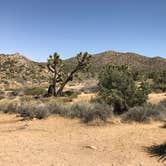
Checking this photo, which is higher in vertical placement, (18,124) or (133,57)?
(133,57)

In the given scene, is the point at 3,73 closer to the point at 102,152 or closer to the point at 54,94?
the point at 54,94

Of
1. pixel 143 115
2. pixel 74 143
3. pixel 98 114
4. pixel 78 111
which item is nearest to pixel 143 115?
pixel 143 115

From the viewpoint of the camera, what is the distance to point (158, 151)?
870 cm

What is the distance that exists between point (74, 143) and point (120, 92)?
682 cm

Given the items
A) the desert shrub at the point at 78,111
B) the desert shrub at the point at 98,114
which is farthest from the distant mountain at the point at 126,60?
the desert shrub at the point at 98,114

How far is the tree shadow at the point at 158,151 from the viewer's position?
26.8 feet

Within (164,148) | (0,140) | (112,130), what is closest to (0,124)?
(0,140)

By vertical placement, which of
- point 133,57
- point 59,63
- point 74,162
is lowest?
point 74,162

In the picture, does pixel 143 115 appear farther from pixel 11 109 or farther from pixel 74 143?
pixel 11 109

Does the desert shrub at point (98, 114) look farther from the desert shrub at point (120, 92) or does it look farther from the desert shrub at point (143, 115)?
the desert shrub at point (120, 92)

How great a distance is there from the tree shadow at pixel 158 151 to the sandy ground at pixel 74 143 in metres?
0.18

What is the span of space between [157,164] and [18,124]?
7621 millimetres

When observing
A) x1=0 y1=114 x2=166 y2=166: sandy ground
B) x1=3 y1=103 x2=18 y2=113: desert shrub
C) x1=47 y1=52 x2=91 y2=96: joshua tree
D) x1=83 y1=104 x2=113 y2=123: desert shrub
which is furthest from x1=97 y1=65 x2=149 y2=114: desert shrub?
x1=47 y1=52 x2=91 y2=96: joshua tree

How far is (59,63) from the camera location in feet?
101
